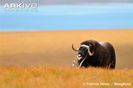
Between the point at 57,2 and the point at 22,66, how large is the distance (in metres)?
0.70

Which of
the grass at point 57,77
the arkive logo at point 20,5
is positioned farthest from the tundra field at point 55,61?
the arkive logo at point 20,5

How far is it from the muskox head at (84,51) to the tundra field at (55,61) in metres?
0.06

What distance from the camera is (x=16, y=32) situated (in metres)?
5.32

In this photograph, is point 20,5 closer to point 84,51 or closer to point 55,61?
point 55,61

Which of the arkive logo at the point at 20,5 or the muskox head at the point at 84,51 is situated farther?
the muskox head at the point at 84,51

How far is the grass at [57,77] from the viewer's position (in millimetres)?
5258

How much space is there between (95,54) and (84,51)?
7.2 inches

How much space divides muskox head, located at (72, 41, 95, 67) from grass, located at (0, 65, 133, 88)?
0.17m

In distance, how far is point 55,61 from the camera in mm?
5477

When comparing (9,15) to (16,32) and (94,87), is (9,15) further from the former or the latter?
(94,87)

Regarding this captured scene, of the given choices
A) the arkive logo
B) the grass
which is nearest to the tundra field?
the grass

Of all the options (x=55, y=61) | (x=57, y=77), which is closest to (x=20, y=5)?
(x=55, y=61)

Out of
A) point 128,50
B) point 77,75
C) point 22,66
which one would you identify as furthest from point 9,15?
point 128,50

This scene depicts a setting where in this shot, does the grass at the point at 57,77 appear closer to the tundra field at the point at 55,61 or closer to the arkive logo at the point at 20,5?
the tundra field at the point at 55,61
